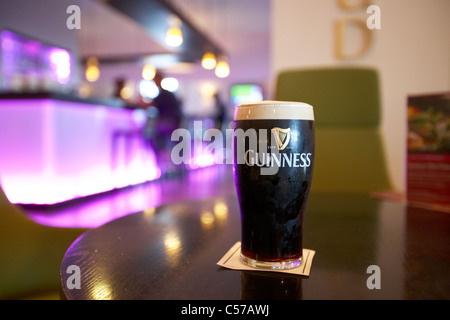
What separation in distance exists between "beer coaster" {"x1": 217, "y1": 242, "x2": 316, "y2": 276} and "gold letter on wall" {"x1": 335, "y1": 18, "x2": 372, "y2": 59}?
2.23 meters

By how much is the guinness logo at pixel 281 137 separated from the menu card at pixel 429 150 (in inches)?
27.0

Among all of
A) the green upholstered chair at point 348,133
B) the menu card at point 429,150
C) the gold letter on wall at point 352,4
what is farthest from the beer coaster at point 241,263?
the gold letter on wall at point 352,4

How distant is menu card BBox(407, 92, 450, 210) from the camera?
102 cm

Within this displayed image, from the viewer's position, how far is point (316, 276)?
503 millimetres

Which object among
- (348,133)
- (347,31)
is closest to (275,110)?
(348,133)

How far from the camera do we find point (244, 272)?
0.52m

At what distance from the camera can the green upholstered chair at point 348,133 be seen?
1.78 m

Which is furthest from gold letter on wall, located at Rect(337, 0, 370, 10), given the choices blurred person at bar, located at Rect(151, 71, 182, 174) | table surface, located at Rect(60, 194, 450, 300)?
blurred person at bar, located at Rect(151, 71, 182, 174)

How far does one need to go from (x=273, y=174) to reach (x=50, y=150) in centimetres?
429

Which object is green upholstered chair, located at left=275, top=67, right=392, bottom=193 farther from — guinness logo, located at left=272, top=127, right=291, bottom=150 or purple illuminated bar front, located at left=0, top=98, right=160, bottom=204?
purple illuminated bar front, located at left=0, top=98, right=160, bottom=204

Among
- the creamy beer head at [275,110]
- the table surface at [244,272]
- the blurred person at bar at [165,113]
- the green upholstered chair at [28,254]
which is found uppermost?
the blurred person at bar at [165,113]

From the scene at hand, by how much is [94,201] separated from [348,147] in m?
3.63

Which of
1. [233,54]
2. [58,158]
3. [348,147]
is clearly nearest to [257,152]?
[348,147]

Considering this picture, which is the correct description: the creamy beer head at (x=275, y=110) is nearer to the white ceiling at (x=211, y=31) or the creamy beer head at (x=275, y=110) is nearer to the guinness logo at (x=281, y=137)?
the guinness logo at (x=281, y=137)
